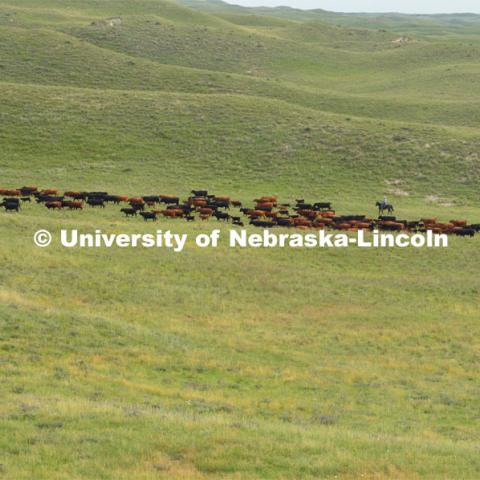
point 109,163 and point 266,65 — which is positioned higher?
point 266,65

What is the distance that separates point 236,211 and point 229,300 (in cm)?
1745

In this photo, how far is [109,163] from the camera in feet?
224

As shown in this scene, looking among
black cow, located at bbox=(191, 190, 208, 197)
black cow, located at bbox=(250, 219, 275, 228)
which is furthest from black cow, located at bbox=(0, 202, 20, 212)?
black cow, located at bbox=(191, 190, 208, 197)

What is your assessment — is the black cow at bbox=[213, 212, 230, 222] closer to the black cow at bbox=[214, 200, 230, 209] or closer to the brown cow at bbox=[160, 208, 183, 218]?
the brown cow at bbox=[160, 208, 183, 218]

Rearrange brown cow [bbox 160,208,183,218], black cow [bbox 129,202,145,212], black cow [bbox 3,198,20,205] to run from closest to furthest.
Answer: black cow [bbox 3,198,20,205]
brown cow [bbox 160,208,183,218]
black cow [bbox 129,202,145,212]

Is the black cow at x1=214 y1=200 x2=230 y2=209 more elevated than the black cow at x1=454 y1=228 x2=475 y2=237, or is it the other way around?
the black cow at x1=214 y1=200 x2=230 y2=209

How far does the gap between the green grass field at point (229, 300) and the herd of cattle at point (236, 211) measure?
1392 mm

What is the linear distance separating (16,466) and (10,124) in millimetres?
62841

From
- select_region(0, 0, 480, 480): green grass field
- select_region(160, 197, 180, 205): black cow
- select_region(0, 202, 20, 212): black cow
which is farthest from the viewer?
select_region(160, 197, 180, 205): black cow

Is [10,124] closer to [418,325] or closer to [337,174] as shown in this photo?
[337,174]

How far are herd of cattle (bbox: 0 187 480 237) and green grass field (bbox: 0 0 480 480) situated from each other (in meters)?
1.39

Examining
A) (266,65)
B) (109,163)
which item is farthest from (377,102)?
(109,163)

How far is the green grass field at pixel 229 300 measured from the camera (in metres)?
17.3

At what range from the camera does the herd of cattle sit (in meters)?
48.5
